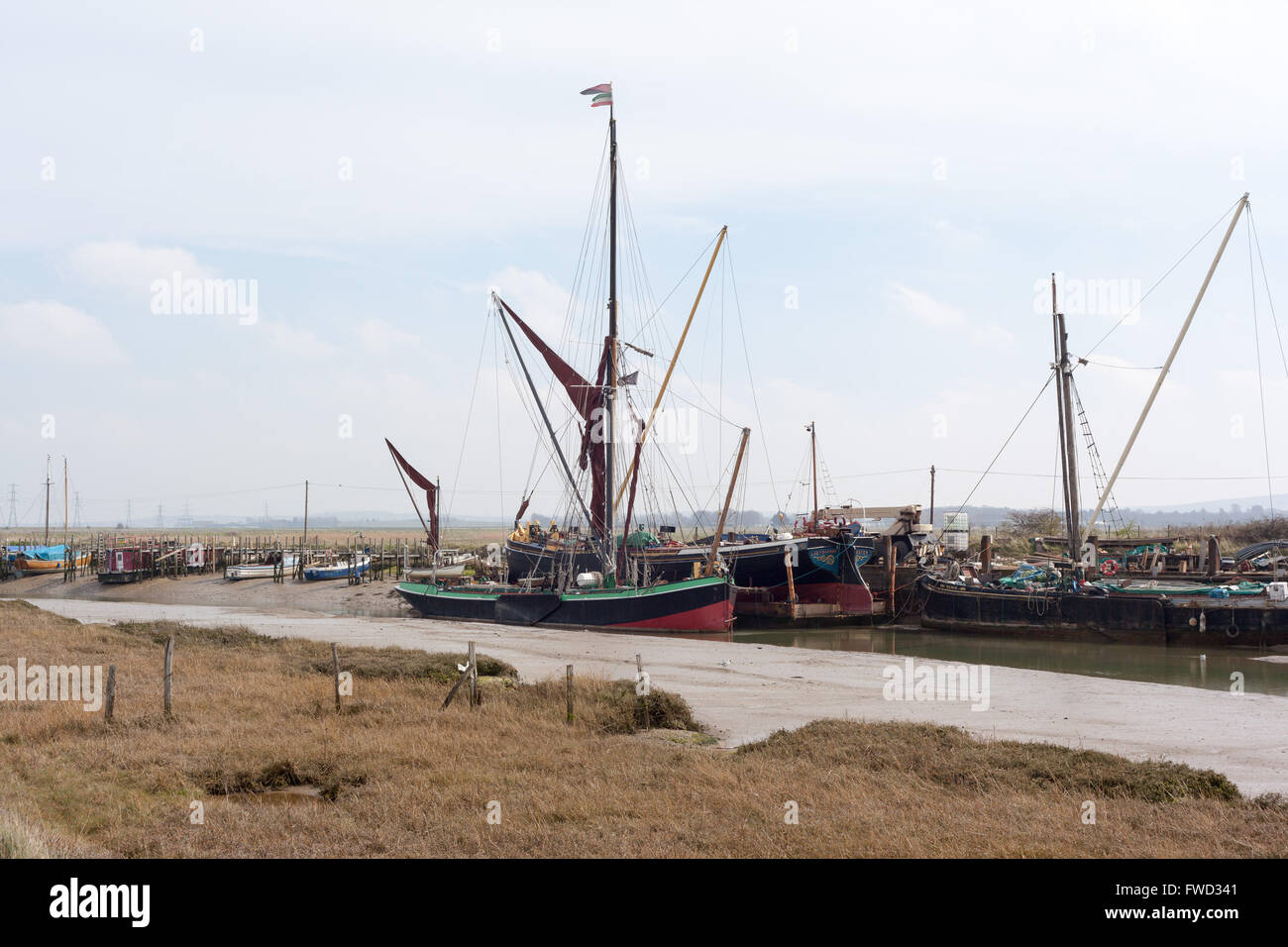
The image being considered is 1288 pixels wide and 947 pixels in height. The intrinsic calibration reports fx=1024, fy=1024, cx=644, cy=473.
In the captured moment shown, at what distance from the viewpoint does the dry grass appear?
34.7ft

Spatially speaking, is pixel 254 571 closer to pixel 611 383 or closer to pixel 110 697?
pixel 611 383

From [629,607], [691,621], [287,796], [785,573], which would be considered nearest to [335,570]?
[785,573]

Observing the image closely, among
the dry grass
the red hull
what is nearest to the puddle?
the dry grass

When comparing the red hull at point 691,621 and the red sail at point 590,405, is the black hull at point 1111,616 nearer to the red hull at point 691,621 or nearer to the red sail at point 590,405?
the red hull at point 691,621

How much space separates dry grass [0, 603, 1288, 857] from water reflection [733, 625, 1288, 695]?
57.4ft

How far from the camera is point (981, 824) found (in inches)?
441

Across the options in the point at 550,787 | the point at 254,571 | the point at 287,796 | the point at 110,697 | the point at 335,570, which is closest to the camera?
the point at 550,787

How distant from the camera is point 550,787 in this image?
1315 cm

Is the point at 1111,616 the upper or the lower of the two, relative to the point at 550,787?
lower

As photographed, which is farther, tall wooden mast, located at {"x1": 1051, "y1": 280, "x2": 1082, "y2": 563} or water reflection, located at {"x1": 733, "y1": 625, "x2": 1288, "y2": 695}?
tall wooden mast, located at {"x1": 1051, "y1": 280, "x2": 1082, "y2": 563}

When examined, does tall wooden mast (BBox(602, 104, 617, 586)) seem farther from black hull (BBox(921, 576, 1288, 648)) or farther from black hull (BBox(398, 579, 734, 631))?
black hull (BBox(921, 576, 1288, 648))

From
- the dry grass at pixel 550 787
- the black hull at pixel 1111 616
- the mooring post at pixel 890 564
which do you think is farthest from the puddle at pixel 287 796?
the mooring post at pixel 890 564

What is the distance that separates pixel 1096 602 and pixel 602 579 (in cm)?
2127
